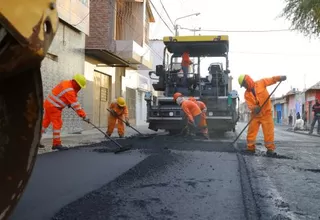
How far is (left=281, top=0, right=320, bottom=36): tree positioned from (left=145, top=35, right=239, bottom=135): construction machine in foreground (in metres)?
4.85

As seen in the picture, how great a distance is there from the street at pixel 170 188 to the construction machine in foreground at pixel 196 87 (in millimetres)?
4596

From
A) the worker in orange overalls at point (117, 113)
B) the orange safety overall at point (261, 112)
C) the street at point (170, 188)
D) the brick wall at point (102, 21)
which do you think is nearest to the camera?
the street at point (170, 188)

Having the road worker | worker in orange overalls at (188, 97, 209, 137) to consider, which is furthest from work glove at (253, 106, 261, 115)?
worker in orange overalls at (188, 97, 209, 137)

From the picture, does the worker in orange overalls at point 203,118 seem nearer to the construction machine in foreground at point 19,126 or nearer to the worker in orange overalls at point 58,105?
the worker in orange overalls at point 58,105

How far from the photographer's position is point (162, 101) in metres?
11.0

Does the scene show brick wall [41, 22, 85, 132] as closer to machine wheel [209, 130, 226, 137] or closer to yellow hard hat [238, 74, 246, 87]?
machine wheel [209, 130, 226, 137]

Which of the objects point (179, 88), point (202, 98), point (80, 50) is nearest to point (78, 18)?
point (80, 50)

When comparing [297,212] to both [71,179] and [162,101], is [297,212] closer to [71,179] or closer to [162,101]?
[71,179]

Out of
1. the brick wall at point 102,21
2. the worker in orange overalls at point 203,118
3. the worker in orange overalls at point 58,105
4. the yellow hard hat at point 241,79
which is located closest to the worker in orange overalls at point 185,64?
the worker in orange overalls at point 203,118

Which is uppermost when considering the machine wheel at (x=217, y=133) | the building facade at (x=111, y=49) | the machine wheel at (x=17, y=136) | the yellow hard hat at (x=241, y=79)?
the building facade at (x=111, y=49)

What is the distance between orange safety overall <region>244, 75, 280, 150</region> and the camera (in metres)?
6.87

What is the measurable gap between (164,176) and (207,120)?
21.1ft

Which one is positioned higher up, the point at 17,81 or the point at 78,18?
the point at 78,18

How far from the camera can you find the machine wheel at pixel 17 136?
79.9 inches
